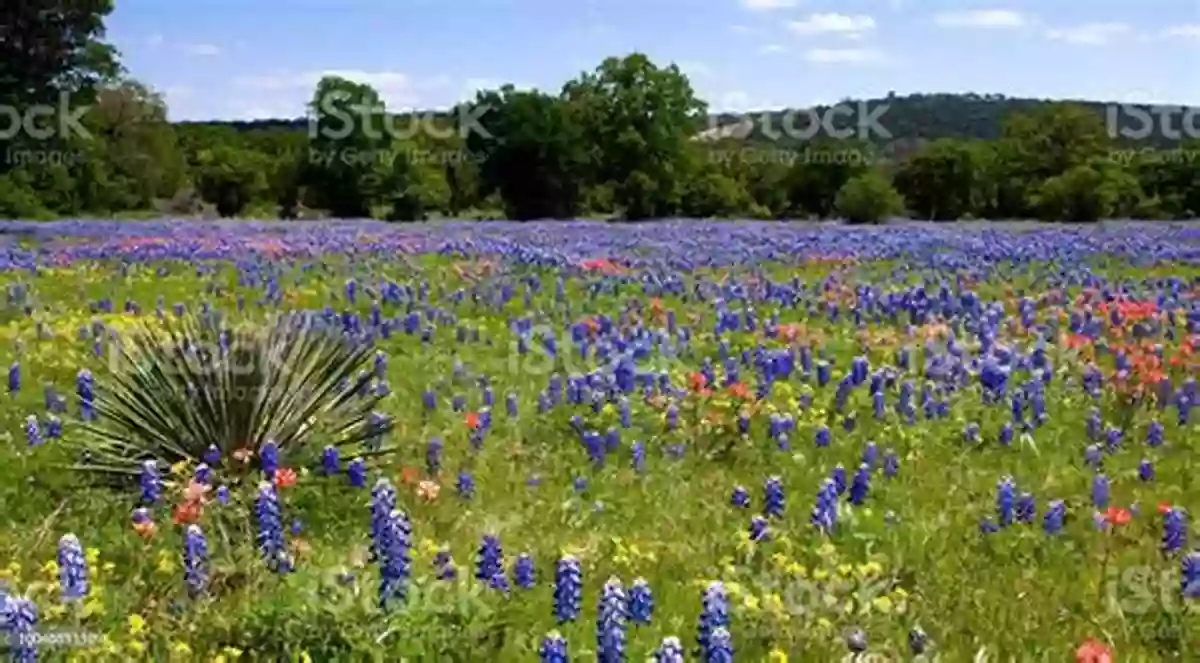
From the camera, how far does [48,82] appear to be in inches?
1107

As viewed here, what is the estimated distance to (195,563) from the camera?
4.69 metres

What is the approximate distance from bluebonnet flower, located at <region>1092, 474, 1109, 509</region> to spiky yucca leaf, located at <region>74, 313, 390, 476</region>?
11.1 feet

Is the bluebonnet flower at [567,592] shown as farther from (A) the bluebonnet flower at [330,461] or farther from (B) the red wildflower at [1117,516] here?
(B) the red wildflower at [1117,516]

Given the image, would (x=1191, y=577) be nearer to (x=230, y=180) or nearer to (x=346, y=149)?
(x=346, y=149)

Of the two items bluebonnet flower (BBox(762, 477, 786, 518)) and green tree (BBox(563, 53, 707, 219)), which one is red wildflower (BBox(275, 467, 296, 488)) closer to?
bluebonnet flower (BBox(762, 477, 786, 518))

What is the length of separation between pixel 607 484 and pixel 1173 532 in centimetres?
258

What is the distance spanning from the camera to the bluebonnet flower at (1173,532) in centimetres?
548

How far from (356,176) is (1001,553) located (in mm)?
52914

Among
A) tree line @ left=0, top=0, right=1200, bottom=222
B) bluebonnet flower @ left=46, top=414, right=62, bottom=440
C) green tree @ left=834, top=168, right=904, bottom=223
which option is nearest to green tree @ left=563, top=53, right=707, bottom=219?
tree line @ left=0, top=0, right=1200, bottom=222

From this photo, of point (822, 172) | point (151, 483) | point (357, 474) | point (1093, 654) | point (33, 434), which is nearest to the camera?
point (1093, 654)

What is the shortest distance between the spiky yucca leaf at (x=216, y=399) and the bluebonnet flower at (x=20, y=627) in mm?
2610

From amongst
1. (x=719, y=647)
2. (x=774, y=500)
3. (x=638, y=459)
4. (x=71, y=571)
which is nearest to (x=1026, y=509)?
(x=774, y=500)

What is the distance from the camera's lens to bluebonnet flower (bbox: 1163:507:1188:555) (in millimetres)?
5480

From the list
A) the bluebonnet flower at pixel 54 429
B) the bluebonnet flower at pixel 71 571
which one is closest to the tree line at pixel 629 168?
the bluebonnet flower at pixel 54 429
